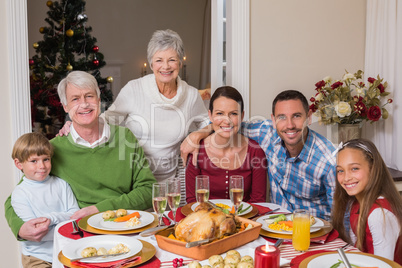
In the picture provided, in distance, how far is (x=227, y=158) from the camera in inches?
91.5

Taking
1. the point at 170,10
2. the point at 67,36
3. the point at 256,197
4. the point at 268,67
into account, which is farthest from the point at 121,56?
the point at 256,197

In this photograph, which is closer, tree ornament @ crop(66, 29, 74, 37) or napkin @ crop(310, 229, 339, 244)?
napkin @ crop(310, 229, 339, 244)

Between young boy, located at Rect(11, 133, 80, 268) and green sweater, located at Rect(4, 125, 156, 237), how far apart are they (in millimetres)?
107

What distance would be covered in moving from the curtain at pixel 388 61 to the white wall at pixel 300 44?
0.10 metres

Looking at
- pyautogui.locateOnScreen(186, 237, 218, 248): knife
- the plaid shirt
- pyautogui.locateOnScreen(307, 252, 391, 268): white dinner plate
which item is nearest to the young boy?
pyautogui.locateOnScreen(186, 237, 218, 248): knife

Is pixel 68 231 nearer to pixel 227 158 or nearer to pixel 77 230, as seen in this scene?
pixel 77 230

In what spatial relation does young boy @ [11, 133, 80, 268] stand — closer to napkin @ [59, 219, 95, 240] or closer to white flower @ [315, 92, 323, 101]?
napkin @ [59, 219, 95, 240]

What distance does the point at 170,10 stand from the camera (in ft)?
20.5

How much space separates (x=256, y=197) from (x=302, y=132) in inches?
16.8

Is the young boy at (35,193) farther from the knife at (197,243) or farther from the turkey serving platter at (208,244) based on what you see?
the knife at (197,243)

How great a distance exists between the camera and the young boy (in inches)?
79.6

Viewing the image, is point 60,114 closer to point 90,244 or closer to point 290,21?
point 290,21

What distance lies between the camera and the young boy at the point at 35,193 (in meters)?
2.02

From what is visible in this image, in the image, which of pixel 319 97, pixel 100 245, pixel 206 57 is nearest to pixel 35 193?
pixel 100 245
